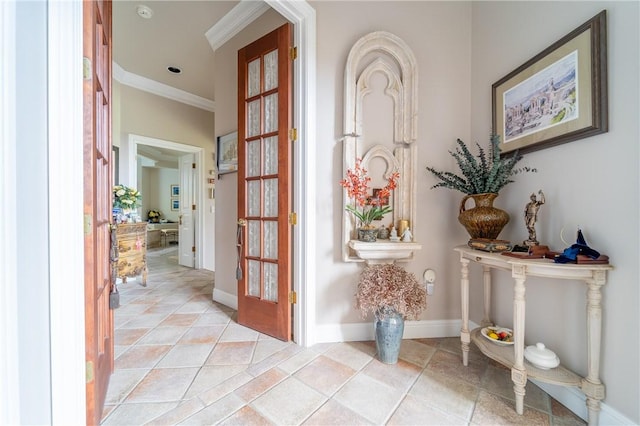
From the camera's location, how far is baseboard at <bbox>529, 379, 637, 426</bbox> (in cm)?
109

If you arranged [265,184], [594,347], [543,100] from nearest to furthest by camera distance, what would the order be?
[594,347]
[543,100]
[265,184]

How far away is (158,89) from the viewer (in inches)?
157

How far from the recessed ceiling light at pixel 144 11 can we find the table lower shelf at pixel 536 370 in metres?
4.13

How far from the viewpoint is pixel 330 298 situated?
6.45 feet

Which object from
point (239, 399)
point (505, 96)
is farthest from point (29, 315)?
point (505, 96)

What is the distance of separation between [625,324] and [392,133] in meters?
1.68

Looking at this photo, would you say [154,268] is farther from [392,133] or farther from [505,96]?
[505,96]

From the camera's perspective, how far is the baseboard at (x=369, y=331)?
6.39 feet

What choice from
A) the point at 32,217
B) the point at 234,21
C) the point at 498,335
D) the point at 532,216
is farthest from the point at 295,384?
the point at 234,21

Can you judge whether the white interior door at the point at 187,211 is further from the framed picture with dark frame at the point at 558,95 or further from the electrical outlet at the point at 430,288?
the framed picture with dark frame at the point at 558,95

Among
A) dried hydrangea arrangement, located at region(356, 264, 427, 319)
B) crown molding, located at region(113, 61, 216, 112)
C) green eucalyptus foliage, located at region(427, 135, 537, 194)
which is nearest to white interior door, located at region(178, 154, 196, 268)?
crown molding, located at region(113, 61, 216, 112)

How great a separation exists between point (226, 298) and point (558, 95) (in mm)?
3255

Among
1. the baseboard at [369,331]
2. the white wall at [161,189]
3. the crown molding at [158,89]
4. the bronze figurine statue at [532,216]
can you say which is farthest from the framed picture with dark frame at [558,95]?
the white wall at [161,189]

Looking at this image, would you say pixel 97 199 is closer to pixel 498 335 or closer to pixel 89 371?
pixel 89 371
